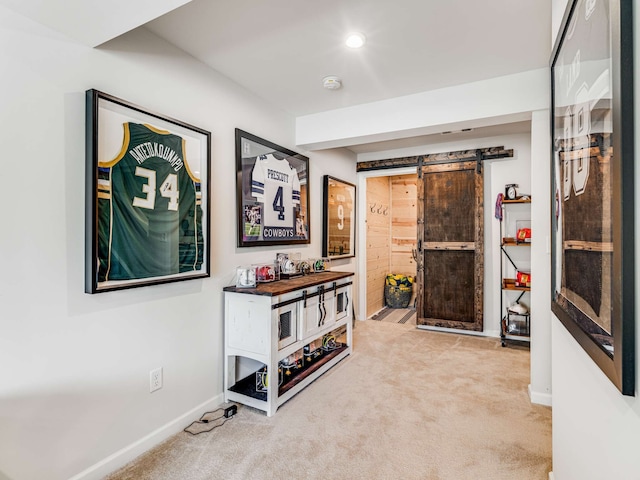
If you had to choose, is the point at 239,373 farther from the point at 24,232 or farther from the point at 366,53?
the point at 366,53

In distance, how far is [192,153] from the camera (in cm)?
221

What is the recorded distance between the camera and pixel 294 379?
2.63 metres

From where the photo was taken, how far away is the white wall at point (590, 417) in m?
0.71

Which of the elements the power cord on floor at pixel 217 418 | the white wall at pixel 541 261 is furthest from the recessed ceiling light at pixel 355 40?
the power cord on floor at pixel 217 418

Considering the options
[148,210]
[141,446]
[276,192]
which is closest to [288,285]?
[276,192]

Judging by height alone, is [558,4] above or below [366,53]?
below

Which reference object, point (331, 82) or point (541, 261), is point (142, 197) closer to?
point (331, 82)

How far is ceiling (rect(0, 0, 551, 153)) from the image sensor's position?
1.51m

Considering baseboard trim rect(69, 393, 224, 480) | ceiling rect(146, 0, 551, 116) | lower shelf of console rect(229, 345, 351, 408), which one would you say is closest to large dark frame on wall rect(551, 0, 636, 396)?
ceiling rect(146, 0, 551, 116)

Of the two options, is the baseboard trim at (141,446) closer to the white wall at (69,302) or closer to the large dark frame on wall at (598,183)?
the white wall at (69,302)

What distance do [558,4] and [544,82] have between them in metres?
1.14

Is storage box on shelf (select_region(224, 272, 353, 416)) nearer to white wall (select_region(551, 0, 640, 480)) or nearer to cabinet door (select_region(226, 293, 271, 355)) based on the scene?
cabinet door (select_region(226, 293, 271, 355))

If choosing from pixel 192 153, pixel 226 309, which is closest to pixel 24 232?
pixel 192 153

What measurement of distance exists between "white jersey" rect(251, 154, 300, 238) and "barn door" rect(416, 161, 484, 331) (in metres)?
1.96
